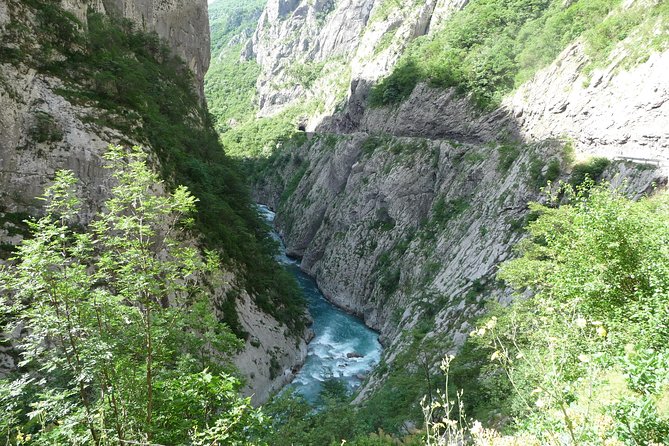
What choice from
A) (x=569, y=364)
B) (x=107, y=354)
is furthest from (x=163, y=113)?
(x=569, y=364)

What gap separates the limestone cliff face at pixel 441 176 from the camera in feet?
68.3

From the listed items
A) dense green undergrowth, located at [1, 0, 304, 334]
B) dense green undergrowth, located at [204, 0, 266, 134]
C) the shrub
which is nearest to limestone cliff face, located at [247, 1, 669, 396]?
the shrub

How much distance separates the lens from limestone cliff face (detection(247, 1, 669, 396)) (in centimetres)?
2083

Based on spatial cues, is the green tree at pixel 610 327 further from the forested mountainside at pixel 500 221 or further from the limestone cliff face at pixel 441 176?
the limestone cliff face at pixel 441 176

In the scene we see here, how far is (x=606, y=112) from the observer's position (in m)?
22.5

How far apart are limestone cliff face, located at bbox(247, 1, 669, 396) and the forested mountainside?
165mm

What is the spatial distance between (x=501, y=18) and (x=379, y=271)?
34.8m

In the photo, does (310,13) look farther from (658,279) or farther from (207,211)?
(658,279)

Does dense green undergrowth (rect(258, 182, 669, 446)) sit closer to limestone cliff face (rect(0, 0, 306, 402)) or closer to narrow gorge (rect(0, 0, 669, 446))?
narrow gorge (rect(0, 0, 669, 446))

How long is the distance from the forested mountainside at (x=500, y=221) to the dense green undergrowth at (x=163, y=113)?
10.8 m

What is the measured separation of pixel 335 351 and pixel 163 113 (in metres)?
22.9

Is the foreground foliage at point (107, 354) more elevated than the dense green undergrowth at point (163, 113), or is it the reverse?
the dense green undergrowth at point (163, 113)

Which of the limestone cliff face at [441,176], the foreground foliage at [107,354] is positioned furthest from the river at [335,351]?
the foreground foliage at [107,354]

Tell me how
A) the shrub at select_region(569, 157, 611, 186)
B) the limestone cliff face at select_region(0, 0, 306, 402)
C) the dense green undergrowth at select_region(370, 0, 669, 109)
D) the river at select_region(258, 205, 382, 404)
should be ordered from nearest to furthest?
1. the limestone cliff face at select_region(0, 0, 306, 402)
2. the shrub at select_region(569, 157, 611, 186)
3. the dense green undergrowth at select_region(370, 0, 669, 109)
4. the river at select_region(258, 205, 382, 404)
